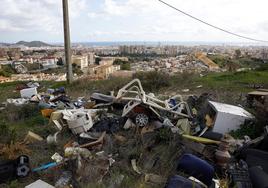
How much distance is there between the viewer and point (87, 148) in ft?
13.6

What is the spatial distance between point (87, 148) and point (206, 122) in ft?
6.59

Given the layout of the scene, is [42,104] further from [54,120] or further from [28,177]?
[28,177]

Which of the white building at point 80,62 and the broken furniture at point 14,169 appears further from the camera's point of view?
the white building at point 80,62

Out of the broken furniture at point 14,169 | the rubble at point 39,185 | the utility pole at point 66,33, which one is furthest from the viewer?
the utility pole at point 66,33

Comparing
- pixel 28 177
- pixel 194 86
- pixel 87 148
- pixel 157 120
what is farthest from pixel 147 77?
pixel 28 177

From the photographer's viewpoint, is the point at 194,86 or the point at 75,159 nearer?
the point at 75,159

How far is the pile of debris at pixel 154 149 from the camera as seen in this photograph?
3191 mm

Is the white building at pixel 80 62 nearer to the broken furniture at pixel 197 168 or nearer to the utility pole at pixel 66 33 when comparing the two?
the utility pole at pixel 66 33

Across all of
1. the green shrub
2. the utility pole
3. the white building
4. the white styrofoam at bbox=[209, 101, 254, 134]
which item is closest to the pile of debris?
the white styrofoam at bbox=[209, 101, 254, 134]

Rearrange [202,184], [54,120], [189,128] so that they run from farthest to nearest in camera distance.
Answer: [54,120]
[189,128]
[202,184]

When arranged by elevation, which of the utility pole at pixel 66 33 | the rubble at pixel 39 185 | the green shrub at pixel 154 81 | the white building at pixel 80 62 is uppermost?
the utility pole at pixel 66 33

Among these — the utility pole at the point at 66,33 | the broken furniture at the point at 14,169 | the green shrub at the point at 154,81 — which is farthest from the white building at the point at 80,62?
the broken furniture at the point at 14,169

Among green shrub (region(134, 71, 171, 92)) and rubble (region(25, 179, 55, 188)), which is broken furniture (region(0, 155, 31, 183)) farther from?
green shrub (region(134, 71, 171, 92))

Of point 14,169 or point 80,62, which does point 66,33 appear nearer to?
A: point 14,169
